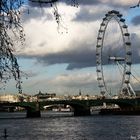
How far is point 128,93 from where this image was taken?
543 ft

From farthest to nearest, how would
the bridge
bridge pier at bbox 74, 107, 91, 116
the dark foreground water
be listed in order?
1. bridge pier at bbox 74, 107, 91, 116
2. the bridge
3. the dark foreground water

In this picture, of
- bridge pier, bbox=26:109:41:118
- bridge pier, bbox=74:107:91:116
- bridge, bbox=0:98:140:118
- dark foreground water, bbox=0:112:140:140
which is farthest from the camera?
bridge pier, bbox=74:107:91:116

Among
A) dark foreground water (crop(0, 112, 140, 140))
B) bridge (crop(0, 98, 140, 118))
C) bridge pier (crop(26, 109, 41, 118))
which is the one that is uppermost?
bridge (crop(0, 98, 140, 118))

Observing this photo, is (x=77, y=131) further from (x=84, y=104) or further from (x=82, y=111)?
(x=82, y=111)

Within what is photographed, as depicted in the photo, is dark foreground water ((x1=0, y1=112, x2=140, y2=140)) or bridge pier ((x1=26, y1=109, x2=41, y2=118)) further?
bridge pier ((x1=26, y1=109, x2=41, y2=118))

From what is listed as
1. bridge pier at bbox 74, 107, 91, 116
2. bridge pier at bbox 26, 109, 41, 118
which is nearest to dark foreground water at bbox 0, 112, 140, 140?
bridge pier at bbox 26, 109, 41, 118

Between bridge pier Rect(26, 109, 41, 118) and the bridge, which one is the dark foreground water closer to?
the bridge

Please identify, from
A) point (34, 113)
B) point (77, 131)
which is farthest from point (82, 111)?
point (77, 131)

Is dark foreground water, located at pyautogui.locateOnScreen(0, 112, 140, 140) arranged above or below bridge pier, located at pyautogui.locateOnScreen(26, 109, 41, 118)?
below

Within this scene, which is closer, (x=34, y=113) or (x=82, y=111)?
(x=34, y=113)

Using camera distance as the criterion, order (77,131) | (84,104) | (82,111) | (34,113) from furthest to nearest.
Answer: (82,111) < (34,113) < (84,104) < (77,131)

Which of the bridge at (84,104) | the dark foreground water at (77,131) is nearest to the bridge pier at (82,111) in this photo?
the bridge at (84,104)

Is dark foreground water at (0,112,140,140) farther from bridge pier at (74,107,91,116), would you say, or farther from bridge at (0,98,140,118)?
bridge pier at (74,107,91,116)

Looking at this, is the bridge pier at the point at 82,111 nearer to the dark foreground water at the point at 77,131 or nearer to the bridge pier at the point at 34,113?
the bridge pier at the point at 34,113
